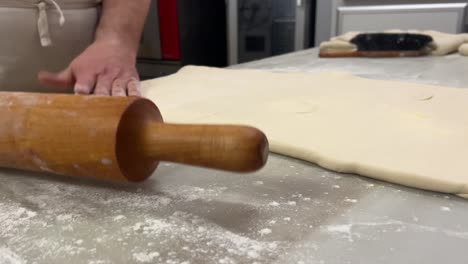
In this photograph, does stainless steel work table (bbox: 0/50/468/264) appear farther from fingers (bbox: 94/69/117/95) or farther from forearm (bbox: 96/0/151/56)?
forearm (bbox: 96/0/151/56)

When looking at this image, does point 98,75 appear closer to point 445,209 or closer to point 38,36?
point 38,36

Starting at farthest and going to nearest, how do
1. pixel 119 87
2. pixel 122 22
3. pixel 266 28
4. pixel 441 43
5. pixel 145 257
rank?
1. pixel 266 28
2. pixel 441 43
3. pixel 122 22
4. pixel 119 87
5. pixel 145 257

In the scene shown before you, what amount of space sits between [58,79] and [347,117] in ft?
1.74

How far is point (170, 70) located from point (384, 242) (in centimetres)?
240

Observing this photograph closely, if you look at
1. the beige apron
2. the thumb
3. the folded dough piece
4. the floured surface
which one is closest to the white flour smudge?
the floured surface

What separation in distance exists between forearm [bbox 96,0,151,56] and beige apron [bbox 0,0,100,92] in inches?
1.3

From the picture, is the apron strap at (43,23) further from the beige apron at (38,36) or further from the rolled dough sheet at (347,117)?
the rolled dough sheet at (347,117)

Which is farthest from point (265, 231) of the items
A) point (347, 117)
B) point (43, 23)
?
point (43, 23)

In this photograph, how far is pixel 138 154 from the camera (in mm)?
429

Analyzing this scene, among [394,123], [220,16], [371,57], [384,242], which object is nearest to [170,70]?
[220,16]

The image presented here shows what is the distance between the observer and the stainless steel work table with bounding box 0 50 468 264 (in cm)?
34

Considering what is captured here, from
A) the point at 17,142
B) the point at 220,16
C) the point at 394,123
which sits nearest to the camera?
the point at 17,142

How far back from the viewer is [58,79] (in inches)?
31.8

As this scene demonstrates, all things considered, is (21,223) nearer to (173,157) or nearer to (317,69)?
(173,157)
